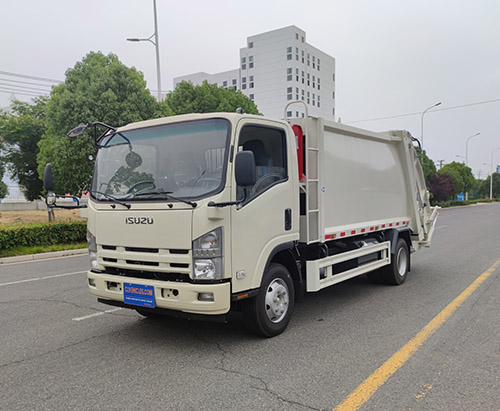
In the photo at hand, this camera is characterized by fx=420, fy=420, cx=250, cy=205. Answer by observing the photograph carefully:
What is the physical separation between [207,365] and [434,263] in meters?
7.34

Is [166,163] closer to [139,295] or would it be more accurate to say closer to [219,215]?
[219,215]

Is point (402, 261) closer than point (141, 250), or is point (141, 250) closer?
point (141, 250)

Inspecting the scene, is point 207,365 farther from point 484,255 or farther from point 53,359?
point 484,255

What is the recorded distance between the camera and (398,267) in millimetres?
7441

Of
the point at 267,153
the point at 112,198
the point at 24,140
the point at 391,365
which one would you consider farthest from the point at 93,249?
the point at 24,140

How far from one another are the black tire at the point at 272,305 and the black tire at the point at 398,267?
9.84 ft

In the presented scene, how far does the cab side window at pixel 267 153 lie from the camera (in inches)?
179

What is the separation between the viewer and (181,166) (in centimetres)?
429

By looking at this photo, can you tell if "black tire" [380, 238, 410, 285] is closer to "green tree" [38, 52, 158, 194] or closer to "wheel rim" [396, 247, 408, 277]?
"wheel rim" [396, 247, 408, 277]

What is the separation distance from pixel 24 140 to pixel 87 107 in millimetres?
20029

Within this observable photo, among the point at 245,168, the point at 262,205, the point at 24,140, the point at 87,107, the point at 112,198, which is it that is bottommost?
the point at 262,205

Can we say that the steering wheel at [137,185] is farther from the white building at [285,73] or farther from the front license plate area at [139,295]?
the white building at [285,73]

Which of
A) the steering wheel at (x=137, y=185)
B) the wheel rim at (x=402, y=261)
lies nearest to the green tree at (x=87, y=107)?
the wheel rim at (x=402, y=261)

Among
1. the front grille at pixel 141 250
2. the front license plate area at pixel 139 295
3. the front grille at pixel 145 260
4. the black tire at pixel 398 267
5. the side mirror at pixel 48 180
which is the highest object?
the side mirror at pixel 48 180
